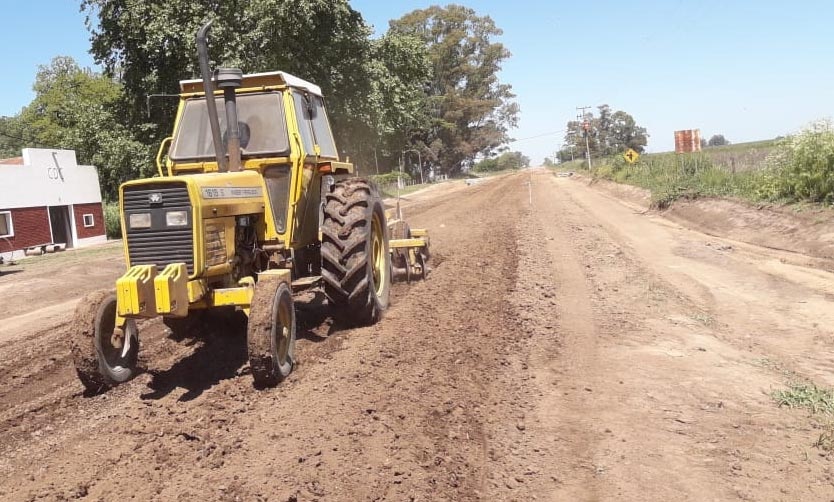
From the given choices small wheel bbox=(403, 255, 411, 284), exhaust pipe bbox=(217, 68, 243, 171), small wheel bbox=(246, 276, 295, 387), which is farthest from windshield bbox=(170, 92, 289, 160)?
small wheel bbox=(403, 255, 411, 284)

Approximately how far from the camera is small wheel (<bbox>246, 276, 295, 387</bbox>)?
481cm

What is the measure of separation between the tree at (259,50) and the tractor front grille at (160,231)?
1680cm

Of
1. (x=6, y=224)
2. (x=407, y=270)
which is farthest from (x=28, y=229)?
(x=407, y=270)

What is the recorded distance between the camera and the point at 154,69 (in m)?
23.3

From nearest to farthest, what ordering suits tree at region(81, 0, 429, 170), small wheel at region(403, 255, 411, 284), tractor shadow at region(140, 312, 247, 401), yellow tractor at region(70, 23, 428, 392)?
yellow tractor at region(70, 23, 428, 392)
tractor shadow at region(140, 312, 247, 401)
small wheel at region(403, 255, 411, 284)
tree at region(81, 0, 429, 170)

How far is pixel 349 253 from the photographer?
6.19 m

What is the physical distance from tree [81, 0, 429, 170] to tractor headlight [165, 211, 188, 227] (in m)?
17.0

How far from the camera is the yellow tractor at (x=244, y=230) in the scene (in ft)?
16.1

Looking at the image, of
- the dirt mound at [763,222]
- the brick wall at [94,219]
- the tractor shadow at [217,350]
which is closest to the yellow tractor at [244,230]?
the tractor shadow at [217,350]

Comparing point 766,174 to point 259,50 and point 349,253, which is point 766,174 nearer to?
point 349,253

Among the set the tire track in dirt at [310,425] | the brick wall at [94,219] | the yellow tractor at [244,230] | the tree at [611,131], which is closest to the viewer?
the tire track in dirt at [310,425]

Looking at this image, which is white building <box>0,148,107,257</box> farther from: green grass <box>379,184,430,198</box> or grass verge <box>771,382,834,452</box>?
grass verge <box>771,382,834,452</box>

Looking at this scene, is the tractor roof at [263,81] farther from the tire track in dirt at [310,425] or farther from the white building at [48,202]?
the white building at [48,202]

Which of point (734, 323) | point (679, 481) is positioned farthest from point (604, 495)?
point (734, 323)
